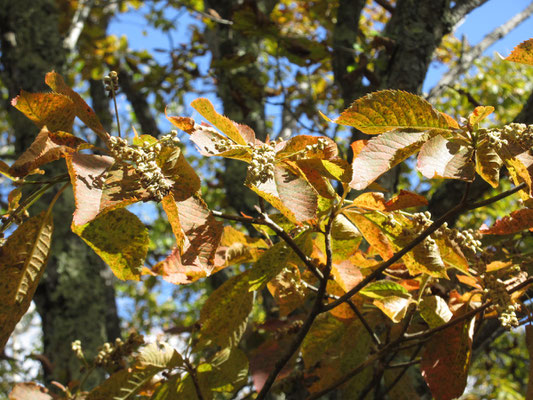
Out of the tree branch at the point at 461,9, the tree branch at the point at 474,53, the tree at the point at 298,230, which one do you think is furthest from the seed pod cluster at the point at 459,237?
the tree branch at the point at 461,9

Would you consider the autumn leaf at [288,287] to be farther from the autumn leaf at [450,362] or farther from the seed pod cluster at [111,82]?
the seed pod cluster at [111,82]

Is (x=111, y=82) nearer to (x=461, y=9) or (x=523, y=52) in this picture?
(x=523, y=52)

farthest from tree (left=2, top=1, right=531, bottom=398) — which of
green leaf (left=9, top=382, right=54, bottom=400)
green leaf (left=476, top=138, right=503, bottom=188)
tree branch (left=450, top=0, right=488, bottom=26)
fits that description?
tree branch (left=450, top=0, right=488, bottom=26)

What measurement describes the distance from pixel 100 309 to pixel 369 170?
2222 mm

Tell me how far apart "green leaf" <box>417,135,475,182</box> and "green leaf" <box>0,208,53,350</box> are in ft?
1.96

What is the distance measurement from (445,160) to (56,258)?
2.32m

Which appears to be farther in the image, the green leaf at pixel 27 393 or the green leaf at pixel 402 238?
the green leaf at pixel 27 393

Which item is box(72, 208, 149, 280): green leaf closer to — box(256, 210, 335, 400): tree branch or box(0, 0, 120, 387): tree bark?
box(256, 210, 335, 400): tree branch

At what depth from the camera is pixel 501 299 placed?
0.89 m

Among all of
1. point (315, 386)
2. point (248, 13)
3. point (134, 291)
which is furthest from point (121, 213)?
point (134, 291)

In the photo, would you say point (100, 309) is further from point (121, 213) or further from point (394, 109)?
point (394, 109)

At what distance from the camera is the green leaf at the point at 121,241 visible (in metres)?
0.74

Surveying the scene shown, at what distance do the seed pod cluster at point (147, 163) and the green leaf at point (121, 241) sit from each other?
93mm

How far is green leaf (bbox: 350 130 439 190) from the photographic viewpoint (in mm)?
675
